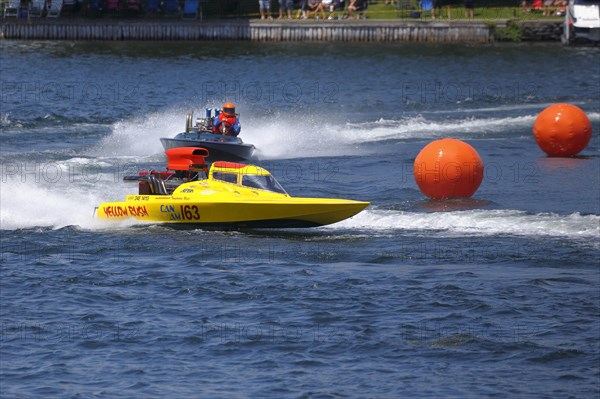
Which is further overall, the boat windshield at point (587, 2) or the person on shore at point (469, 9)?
the person on shore at point (469, 9)

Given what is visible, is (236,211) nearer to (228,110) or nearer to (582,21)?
(228,110)

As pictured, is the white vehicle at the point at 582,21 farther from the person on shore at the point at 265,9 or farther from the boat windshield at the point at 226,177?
the boat windshield at the point at 226,177

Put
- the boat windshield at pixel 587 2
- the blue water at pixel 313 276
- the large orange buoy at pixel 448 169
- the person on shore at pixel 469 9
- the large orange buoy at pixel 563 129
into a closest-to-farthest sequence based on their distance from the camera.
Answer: the blue water at pixel 313 276, the large orange buoy at pixel 448 169, the large orange buoy at pixel 563 129, the boat windshield at pixel 587 2, the person on shore at pixel 469 9

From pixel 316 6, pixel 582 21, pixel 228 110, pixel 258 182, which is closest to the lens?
pixel 258 182

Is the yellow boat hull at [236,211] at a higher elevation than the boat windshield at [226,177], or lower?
lower

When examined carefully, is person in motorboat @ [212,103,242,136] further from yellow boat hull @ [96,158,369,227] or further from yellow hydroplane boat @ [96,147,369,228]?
yellow boat hull @ [96,158,369,227]

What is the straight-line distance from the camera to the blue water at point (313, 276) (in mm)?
13117

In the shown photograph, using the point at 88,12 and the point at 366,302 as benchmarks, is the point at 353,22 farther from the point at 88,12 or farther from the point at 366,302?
the point at 366,302

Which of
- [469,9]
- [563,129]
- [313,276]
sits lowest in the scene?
[313,276]

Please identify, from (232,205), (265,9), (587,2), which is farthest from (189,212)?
(265,9)

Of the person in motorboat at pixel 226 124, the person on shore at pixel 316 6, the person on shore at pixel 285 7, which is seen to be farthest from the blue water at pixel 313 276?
the person on shore at pixel 285 7

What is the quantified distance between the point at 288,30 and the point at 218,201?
1217 inches

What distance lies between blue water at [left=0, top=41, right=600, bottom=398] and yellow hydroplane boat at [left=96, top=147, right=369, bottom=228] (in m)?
0.29

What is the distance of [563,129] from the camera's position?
2512 cm
